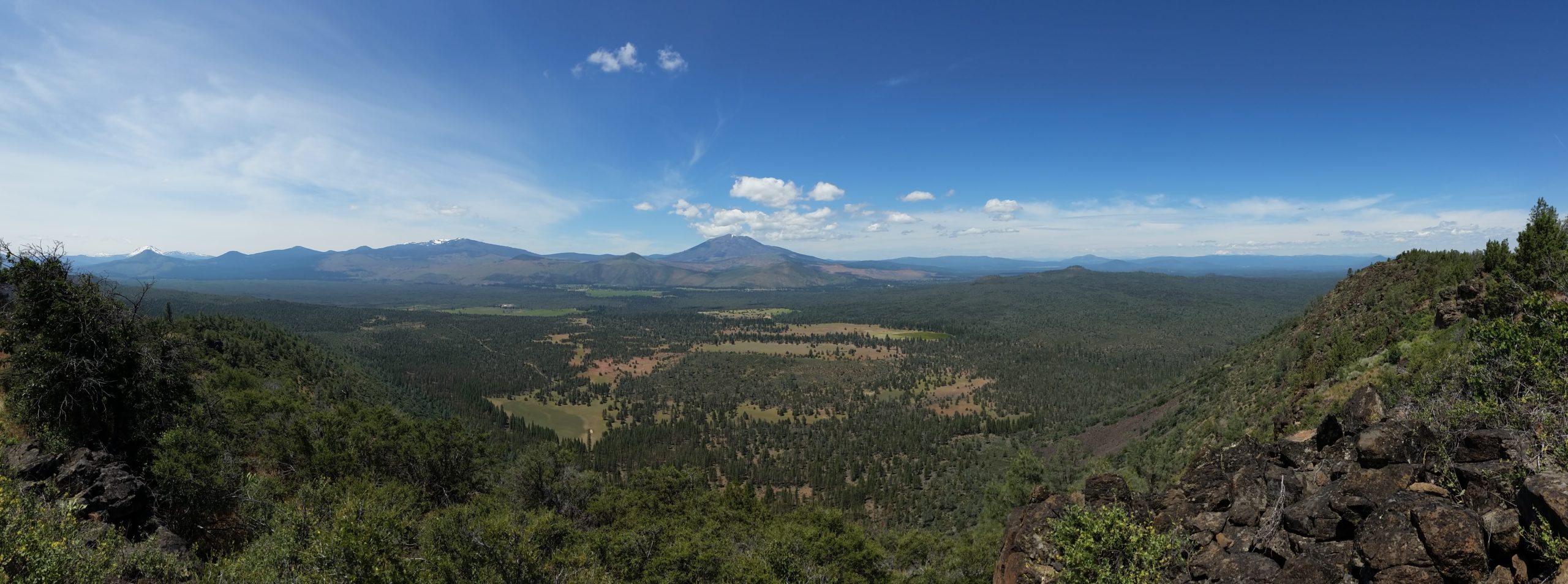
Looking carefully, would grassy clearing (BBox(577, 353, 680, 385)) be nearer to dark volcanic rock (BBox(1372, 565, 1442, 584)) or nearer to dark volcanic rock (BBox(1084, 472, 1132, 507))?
dark volcanic rock (BBox(1084, 472, 1132, 507))

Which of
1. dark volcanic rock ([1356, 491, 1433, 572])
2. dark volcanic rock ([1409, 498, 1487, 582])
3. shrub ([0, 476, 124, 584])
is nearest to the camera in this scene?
dark volcanic rock ([1409, 498, 1487, 582])

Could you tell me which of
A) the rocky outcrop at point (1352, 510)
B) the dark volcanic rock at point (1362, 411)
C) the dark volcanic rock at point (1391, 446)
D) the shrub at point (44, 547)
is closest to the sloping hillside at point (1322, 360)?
the dark volcanic rock at point (1362, 411)

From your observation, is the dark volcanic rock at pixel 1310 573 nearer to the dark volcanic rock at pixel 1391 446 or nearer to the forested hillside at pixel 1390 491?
the forested hillside at pixel 1390 491

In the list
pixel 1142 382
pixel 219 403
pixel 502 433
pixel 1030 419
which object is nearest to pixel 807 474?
pixel 1030 419

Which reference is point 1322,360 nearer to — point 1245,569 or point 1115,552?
point 1245,569

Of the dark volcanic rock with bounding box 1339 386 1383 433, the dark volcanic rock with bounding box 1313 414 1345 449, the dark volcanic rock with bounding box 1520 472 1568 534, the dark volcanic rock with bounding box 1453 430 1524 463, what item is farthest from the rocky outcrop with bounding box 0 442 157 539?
the dark volcanic rock with bounding box 1339 386 1383 433

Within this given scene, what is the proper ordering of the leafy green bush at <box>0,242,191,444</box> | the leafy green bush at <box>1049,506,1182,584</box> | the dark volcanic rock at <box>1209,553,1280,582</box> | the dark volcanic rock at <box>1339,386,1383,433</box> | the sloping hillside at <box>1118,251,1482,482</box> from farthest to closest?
the sloping hillside at <box>1118,251,1482,482</box>
the leafy green bush at <box>0,242,191,444</box>
the dark volcanic rock at <box>1339,386,1383,433</box>
the leafy green bush at <box>1049,506,1182,584</box>
the dark volcanic rock at <box>1209,553,1280,582</box>

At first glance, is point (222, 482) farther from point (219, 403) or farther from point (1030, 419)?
point (1030, 419)
